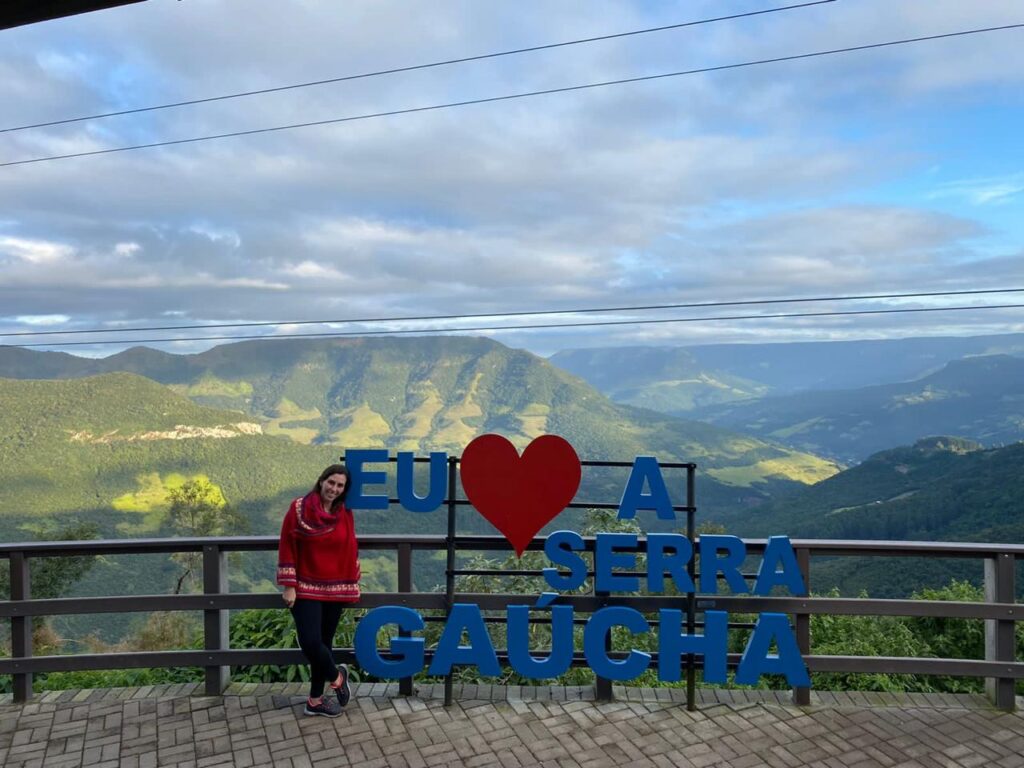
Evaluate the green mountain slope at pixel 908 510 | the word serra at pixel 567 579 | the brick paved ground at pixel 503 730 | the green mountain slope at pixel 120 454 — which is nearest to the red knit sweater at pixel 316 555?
the word serra at pixel 567 579

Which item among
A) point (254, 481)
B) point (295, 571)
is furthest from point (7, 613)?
point (254, 481)

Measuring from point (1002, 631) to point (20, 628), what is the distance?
6497 mm

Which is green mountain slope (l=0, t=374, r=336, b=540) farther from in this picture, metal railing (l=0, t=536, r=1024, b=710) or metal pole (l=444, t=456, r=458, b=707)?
metal pole (l=444, t=456, r=458, b=707)

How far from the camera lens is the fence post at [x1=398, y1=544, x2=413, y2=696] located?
5.02 m

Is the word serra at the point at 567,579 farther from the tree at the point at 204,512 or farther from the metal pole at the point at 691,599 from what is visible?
the tree at the point at 204,512

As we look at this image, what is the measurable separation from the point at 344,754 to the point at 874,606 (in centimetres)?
344

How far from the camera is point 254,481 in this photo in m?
147

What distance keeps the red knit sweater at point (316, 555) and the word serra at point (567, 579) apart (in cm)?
32

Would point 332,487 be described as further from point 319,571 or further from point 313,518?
point 319,571

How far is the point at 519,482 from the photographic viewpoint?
504 centimetres

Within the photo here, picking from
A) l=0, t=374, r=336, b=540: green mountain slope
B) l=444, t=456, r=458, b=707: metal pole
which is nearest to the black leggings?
l=444, t=456, r=458, b=707: metal pole

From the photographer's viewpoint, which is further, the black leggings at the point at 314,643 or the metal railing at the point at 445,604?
the metal railing at the point at 445,604

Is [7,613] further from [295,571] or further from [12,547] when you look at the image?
[295,571]

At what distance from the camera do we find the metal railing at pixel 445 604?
4773 millimetres
